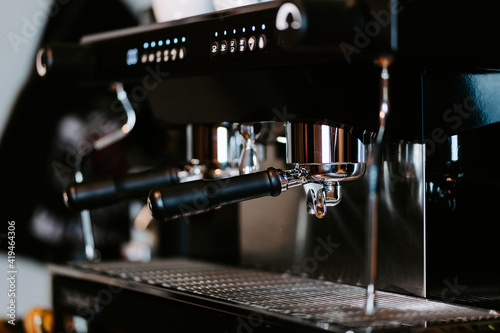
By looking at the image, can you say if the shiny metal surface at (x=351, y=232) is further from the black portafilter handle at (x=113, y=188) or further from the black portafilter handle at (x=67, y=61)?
the black portafilter handle at (x=67, y=61)

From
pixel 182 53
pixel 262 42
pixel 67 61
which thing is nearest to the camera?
pixel 262 42

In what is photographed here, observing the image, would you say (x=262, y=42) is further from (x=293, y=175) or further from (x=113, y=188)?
(x=113, y=188)

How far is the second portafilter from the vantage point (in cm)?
81

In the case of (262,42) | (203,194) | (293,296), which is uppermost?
(262,42)

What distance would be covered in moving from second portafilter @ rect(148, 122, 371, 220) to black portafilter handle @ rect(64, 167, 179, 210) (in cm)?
21

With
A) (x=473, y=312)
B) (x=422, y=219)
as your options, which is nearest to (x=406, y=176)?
(x=422, y=219)

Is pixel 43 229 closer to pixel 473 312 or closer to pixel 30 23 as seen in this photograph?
pixel 30 23

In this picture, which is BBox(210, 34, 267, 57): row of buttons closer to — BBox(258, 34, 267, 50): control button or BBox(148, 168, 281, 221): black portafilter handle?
BBox(258, 34, 267, 50): control button

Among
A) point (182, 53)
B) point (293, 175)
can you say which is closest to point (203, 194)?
point (293, 175)

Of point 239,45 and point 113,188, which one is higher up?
point 239,45

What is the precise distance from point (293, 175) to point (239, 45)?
0.16 meters

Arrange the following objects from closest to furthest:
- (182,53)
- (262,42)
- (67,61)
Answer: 1. (262,42)
2. (182,53)
3. (67,61)

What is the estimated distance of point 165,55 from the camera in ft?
3.19

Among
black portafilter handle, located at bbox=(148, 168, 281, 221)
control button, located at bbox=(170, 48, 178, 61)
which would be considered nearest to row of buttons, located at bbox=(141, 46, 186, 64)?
control button, located at bbox=(170, 48, 178, 61)
